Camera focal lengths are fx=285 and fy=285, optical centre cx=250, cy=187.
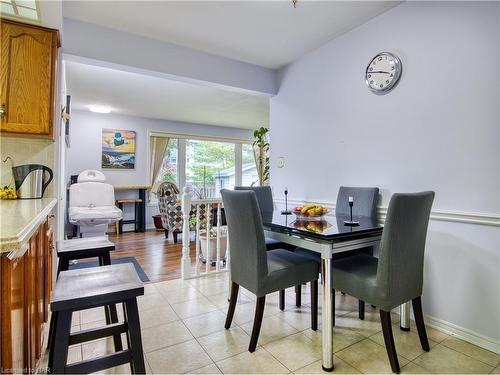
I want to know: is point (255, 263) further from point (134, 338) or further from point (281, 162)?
point (281, 162)

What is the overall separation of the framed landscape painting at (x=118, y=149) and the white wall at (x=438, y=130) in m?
4.57

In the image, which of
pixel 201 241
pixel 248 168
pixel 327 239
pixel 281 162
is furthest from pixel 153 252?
pixel 248 168

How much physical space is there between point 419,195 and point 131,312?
1530 millimetres

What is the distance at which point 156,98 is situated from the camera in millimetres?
4699

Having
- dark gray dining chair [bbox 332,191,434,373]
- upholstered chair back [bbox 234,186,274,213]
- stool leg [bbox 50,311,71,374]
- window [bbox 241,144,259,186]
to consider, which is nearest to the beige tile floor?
dark gray dining chair [bbox 332,191,434,373]

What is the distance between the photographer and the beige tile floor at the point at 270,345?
5.33ft

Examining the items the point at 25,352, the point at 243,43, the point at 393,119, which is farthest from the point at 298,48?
the point at 25,352

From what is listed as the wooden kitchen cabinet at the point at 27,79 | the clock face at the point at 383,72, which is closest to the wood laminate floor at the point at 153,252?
the wooden kitchen cabinet at the point at 27,79

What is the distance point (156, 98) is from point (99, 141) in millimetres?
1915

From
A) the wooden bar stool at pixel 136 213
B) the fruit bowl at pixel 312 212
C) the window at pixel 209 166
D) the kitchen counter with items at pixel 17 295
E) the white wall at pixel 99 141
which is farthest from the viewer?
the window at pixel 209 166

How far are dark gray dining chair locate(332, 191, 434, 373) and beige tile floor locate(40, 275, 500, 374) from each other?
18cm

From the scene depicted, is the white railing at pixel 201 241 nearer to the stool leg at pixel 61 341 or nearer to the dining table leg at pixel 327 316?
the dining table leg at pixel 327 316

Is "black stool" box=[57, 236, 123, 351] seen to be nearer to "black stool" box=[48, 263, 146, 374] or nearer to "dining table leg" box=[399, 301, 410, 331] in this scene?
"black stool" box=[48, 263, 146, 374]

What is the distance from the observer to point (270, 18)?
2.46 metres
